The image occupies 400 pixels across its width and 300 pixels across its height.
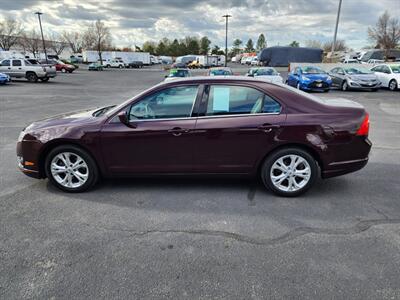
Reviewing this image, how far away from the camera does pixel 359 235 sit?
308 cm

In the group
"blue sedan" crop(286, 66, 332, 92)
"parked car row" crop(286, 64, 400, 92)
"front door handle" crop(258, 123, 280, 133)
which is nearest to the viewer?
"front door handle" crop(258, 123, 280, 133)

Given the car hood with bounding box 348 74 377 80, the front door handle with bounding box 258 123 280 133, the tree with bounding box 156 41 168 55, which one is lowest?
the car hood with bounding box 348 74 377 80

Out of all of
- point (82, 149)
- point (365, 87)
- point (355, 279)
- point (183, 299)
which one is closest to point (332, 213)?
point (355, 279)

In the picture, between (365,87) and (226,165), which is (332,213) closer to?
(226,165)

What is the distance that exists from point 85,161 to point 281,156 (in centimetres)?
257

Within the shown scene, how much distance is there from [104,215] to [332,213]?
2673 millimetres

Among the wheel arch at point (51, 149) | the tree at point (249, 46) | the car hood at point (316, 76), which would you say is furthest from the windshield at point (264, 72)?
the tree at point (249, 46)

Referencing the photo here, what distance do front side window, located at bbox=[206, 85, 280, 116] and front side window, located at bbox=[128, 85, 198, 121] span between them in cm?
26

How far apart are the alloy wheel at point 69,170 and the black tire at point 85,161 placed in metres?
0.03

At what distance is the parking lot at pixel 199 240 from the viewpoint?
239 centimetres

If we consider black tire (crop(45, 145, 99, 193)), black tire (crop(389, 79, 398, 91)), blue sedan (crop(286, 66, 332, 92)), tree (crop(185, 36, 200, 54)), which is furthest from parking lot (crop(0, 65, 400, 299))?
tree (crop(185, 36, 200, 54))

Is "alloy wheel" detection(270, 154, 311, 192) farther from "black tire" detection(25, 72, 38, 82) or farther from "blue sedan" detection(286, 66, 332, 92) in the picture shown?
"black tire" detection(25, 72, 38, 82)

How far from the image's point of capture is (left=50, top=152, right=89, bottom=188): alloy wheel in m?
4.01

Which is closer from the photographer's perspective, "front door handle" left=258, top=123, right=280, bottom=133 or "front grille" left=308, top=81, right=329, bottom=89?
"front door handle" left=258, top=123, right=280, bottom=133
